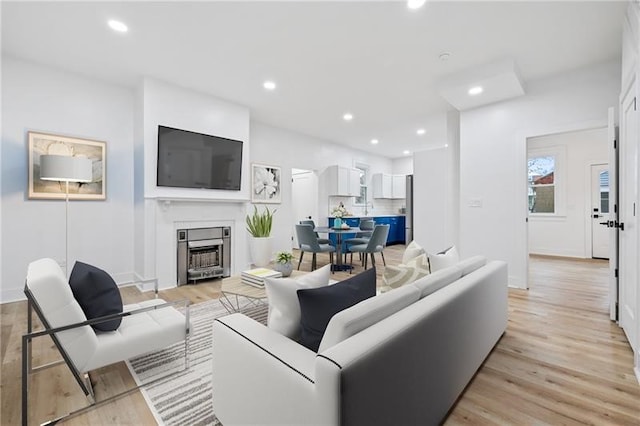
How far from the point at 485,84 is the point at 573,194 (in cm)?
443

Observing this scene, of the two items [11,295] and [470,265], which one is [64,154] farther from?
[470,265]

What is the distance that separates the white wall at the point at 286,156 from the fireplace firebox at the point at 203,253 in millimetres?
1523

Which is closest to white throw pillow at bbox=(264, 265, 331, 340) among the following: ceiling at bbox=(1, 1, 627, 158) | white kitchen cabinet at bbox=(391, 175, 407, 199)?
ceiling at bbox=(1, 1, 627, 158)

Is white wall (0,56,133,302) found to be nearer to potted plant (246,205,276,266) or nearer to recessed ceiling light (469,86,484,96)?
potted plant (246,205,276,266)

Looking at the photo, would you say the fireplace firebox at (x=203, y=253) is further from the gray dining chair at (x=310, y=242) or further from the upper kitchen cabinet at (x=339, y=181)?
the upper kitchen cabinet at (x=339, y=181)

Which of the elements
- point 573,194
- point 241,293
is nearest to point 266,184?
point 241,293

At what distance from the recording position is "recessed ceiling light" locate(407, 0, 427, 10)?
2.36 meters

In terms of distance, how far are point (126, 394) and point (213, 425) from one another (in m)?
0.64

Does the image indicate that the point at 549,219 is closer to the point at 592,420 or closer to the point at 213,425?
the point at 592,420

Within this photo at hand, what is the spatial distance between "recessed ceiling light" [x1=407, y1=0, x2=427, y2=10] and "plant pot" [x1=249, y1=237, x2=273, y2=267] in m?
3.87

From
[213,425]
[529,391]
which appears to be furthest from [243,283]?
[529,391]

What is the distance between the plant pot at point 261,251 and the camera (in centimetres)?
508

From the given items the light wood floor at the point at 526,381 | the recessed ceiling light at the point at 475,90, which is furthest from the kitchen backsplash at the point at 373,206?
the light wood floor at the point at 526,381

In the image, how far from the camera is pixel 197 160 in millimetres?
4191
